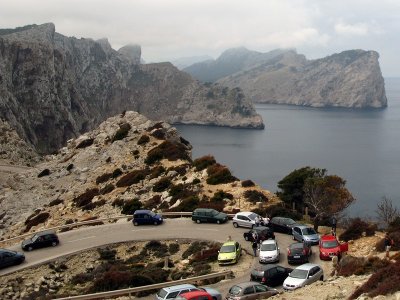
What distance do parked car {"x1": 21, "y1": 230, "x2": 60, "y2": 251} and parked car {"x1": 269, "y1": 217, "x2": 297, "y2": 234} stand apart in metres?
18.2

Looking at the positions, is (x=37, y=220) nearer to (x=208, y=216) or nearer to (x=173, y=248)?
(x=208, y=216)

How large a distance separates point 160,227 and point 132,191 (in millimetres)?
14075

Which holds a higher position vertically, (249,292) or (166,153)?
(166,153)

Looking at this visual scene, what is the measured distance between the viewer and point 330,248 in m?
33.9

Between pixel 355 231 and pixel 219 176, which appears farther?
pixel 219 176

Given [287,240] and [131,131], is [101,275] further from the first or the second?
[131,131]

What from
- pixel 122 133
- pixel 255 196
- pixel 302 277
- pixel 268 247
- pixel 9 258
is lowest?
pixel 9 258

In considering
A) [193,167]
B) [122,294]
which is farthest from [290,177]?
[122,294]

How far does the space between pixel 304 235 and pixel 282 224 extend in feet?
12.0

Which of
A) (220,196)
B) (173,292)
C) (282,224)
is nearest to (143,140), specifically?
(220,196)

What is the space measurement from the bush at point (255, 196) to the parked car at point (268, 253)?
49.1ft

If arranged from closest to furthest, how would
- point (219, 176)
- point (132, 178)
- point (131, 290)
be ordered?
point (131, 290) < point (219, 176) < point (132, 178)

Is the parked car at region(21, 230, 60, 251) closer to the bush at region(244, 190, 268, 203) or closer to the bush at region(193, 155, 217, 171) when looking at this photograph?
the bush at region(244, 190, 268, 203)

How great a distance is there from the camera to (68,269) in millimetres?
36750
